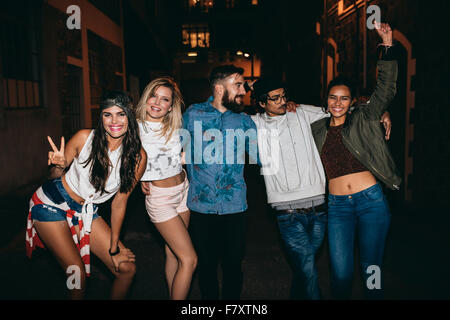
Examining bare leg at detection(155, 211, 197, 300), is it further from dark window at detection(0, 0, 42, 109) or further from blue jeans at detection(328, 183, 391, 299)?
dark window at detection(0, 0, 42, 109)

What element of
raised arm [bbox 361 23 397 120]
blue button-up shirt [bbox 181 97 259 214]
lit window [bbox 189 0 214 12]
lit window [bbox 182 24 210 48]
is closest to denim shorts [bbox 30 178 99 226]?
blue button-up shirt [bbox 181 97 259 214]

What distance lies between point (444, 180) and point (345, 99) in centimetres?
451

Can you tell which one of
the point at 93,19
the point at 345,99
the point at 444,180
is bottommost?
the point at 444,180

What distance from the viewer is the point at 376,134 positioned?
3129 mm

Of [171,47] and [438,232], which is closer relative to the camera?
[438,232]

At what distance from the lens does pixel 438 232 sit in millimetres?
5504

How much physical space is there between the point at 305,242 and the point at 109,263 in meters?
1.65

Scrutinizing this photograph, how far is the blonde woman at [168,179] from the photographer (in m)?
3.18

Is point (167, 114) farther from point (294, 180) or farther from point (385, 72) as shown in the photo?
point (385, 72)

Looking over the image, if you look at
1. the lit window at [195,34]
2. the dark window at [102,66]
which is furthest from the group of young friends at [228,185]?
the lit window at [195,34]

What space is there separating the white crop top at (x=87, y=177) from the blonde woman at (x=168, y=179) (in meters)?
0.29

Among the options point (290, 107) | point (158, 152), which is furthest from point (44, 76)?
point (290, 107)

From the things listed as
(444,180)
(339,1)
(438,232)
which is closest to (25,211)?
(438,232)
